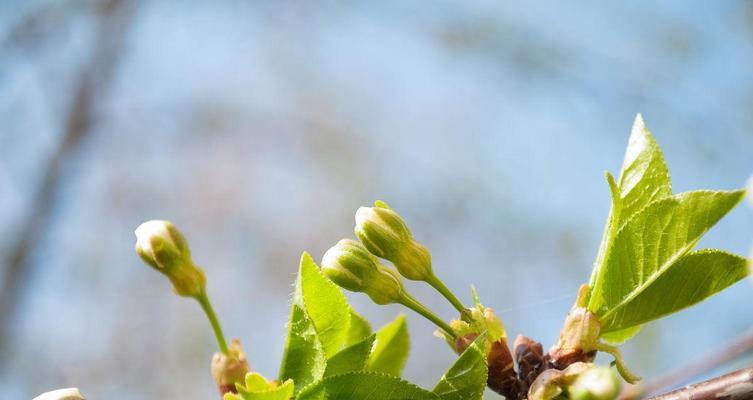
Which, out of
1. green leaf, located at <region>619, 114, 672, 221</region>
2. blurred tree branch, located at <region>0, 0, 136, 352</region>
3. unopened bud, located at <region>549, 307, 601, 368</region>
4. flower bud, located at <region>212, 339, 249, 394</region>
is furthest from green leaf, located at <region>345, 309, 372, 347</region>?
blurred tree branch, located at <region>0, 0, 136, 352</region>

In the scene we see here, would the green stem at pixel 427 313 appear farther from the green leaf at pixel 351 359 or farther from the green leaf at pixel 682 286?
the green leaf at pixel 682 286

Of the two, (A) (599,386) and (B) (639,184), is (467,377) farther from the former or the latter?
(B) (639,184)

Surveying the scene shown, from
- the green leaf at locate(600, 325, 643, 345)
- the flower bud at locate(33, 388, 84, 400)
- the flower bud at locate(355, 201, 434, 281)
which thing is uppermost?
the flower bud at locate(355, 201, 434, 281)

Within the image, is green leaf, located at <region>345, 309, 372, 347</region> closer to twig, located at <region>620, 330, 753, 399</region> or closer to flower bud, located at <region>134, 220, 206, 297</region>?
flower bud, located at <region>134, 220, 206, 297</region>

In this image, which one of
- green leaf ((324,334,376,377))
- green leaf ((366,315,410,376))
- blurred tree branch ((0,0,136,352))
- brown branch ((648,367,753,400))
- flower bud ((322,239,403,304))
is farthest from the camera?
blurred tree branch ((0,0,136,352))

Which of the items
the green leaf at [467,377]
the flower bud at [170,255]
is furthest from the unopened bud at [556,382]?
the flower bud at [170,255]

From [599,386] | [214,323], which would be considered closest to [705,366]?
[599,386]
